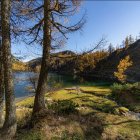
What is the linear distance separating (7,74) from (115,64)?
359 feet

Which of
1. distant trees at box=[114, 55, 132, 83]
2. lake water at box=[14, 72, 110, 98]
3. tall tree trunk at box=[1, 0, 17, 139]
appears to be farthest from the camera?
distant trees at box=[114, 55, 132, 83]

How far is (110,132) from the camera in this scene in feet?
34.0

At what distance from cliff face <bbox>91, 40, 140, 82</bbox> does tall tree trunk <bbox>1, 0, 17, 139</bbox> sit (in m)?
77.0

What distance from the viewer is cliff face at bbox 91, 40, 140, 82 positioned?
8907cm

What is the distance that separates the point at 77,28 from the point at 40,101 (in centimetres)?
386

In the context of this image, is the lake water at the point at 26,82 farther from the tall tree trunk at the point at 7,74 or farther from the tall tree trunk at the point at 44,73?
the tall tree trunk at the point at 7,74

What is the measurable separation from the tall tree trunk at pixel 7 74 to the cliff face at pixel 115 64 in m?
77.0

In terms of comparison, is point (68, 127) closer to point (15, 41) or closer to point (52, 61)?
point (52, 61)

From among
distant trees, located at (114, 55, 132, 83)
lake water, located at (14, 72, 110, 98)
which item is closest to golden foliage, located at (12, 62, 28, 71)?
lake water, located at (14, 72, 110, 98)

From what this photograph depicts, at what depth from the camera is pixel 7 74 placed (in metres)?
8.45

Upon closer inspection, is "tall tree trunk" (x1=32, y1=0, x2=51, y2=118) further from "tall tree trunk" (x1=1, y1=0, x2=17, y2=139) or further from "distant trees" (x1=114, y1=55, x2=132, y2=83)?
"distant trees" (x1=114, y1=55, x2=132, y2=83)

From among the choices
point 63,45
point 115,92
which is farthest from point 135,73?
point 63,45

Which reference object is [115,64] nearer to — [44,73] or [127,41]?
[127,41]

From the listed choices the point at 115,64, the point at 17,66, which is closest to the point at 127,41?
the point at 115,64
